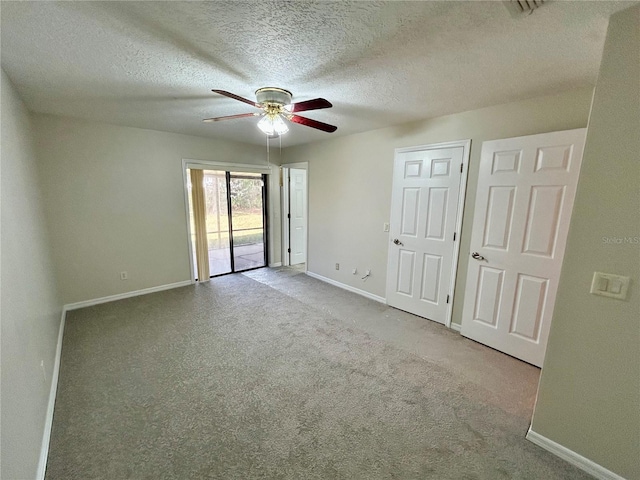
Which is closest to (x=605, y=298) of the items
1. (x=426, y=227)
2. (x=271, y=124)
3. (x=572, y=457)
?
(x=572, y=457)

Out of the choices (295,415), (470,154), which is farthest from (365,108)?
(295,415)

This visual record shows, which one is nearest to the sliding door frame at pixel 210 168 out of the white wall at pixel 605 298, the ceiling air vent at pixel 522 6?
the ceiling air vent at pixel 522 6

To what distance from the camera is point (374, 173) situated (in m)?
3.63

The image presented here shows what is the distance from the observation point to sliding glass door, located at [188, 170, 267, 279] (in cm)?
431

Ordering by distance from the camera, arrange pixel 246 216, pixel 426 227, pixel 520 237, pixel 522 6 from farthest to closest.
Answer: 1. pixel 246 216
2. pixel 426 227
3. pixel 520 237
4. pixel 522 6

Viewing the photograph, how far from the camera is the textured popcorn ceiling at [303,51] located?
125 centimetres

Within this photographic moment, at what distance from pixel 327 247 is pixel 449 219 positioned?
2.11m

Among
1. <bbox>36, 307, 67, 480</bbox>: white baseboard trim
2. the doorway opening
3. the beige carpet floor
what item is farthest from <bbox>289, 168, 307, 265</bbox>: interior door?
<bbox>36, 307, 67, 480</bbox>: white baseboard trim

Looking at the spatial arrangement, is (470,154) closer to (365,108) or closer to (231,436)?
(365,108)

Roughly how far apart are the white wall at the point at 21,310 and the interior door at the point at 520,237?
3379 mm

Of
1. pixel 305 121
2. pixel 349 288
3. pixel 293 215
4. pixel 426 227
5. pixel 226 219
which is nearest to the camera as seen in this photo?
pixel 305 121

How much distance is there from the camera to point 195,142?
13.3ft

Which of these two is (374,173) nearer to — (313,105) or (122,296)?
(313,105)

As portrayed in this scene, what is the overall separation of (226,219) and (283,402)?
3667mm
